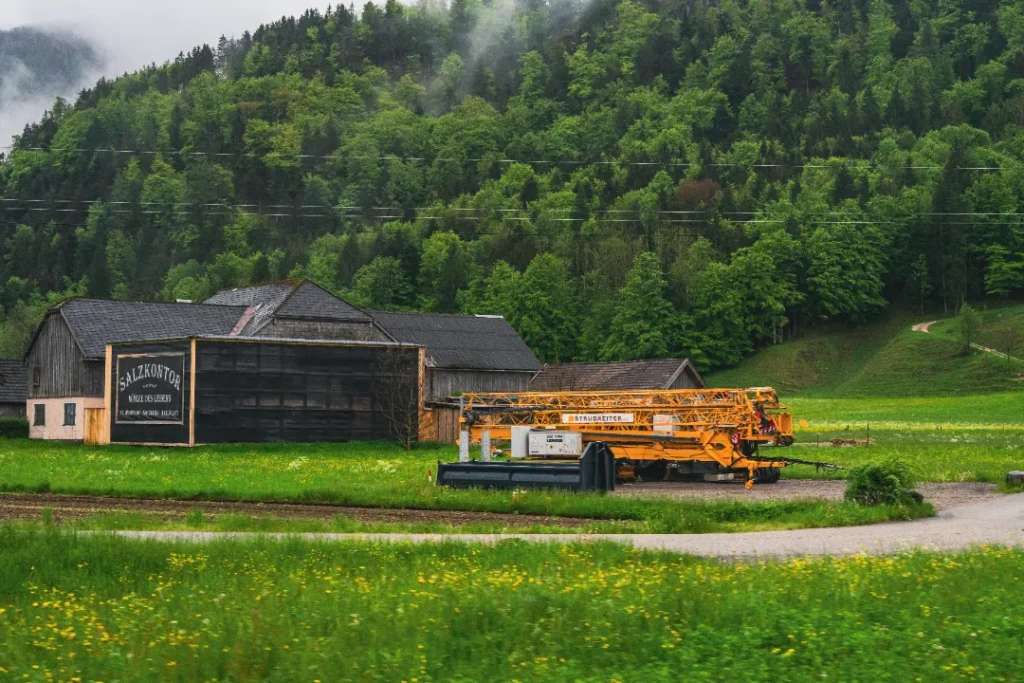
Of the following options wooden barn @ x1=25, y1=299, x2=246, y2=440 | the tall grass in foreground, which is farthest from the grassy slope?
the tall grass in foreground

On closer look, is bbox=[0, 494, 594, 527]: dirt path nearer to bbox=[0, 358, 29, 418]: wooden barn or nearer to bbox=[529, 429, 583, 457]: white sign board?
bbox=[529, 429, 583, 457]: white sign board

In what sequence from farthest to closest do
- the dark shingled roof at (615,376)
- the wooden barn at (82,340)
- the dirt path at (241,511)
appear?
the dark shingled roof at (615,376) < the wooden barn at (82,340) < the dirt path at (241,511)

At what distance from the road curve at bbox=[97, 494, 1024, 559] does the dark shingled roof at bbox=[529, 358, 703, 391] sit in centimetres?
4665

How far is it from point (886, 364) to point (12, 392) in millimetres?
70148

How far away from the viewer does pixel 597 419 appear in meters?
41.4

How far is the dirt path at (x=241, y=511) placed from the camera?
26.1m

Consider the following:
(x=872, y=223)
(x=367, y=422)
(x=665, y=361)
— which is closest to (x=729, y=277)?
(x=872, y=223)

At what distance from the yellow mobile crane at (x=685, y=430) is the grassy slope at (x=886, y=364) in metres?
68.8

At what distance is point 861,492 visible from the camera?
2655 centimetres

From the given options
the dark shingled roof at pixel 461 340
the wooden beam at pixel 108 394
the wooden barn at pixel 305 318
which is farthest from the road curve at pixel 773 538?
the dark shingled roof at pixel 461 340

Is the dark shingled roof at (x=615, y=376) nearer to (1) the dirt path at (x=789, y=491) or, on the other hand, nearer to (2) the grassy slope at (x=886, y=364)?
(1) the dirt path at (x=789, y=491)

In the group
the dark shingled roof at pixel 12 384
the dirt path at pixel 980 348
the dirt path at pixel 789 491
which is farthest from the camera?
Answer: the dirt path at pixel 980 348

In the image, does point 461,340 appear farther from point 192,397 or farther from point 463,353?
point 192,397

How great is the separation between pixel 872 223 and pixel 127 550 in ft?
445
